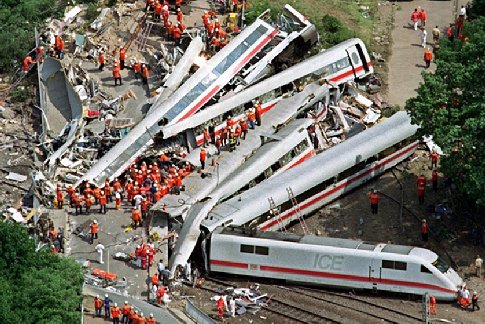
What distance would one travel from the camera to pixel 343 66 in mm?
76938

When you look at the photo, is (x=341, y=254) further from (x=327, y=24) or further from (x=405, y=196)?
(x=327, y=24)

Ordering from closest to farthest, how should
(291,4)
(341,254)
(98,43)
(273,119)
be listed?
(341,254)
(273,119)
(98,43)
(291,4)

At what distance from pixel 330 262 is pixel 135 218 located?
8.43 metres

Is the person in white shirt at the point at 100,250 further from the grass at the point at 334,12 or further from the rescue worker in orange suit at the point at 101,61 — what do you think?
the grass at the point at 334,12

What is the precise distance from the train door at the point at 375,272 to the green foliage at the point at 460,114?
5013 mm

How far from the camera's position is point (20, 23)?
275ft

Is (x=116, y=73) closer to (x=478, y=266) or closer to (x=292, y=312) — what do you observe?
(x=292, y=312)

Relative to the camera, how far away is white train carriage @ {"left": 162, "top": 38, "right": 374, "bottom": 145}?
7100 cm

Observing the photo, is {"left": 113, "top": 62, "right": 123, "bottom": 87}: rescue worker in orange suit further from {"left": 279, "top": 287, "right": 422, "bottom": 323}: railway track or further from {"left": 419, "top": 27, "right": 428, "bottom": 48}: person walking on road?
{"left": 279, "top": 287, "right": 422, "bottom": 323}: railway track

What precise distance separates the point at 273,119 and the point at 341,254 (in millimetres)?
11717

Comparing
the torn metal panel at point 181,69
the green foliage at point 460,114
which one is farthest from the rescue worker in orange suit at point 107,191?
the green foliage at point 460,114

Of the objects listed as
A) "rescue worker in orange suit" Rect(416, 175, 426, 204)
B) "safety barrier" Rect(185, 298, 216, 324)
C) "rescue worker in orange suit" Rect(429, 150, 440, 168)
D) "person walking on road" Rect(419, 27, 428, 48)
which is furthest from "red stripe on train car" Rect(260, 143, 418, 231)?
"person walking on road" Rect(419, 27, 428, 48)

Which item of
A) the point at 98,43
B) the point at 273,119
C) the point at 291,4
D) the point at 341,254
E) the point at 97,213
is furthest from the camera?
the point at 291,4

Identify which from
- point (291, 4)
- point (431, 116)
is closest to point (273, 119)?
point (431, 116)
